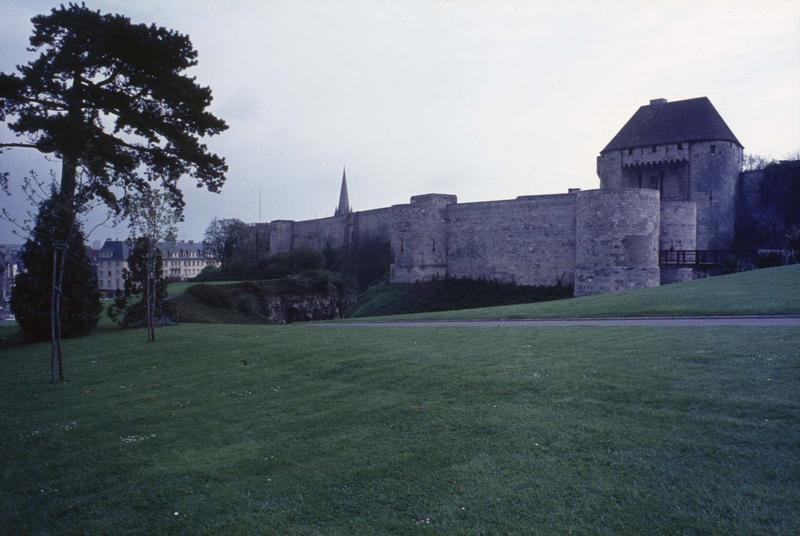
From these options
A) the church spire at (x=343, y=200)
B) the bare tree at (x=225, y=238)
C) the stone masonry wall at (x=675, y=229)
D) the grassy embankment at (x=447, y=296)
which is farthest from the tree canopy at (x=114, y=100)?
the church spire at (x=343, y=200)

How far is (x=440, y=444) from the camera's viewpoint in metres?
5.81

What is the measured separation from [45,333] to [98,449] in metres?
16.3

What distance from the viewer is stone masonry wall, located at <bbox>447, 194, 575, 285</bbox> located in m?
32.7

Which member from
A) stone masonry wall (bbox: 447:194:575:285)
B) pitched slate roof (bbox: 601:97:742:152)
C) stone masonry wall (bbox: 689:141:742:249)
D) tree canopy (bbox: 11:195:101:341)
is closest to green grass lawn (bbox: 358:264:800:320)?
tree canopy (bbox: 11:195:101:341)

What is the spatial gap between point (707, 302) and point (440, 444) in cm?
1162

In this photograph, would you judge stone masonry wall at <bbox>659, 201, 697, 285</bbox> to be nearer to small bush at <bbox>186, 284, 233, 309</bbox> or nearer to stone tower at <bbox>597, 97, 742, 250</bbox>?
stone tower at <bbox>597, 97, 742, 250</bbox>

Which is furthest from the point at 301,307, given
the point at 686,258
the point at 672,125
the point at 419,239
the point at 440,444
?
the point at 440,444

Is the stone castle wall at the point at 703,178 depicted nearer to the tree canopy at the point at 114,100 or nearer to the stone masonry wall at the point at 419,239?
the stone masonry wall at the point at 419,239

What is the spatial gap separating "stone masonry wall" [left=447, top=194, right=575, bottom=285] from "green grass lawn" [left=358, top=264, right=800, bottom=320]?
42.9 ft

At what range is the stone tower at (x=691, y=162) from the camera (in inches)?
1458

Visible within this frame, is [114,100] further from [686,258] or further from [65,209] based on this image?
[686,258]

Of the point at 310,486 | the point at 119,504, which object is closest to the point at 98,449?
the point at 119,504

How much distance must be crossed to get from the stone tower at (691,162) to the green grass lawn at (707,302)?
19.0 meters

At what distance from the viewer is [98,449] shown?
6.68 metres
